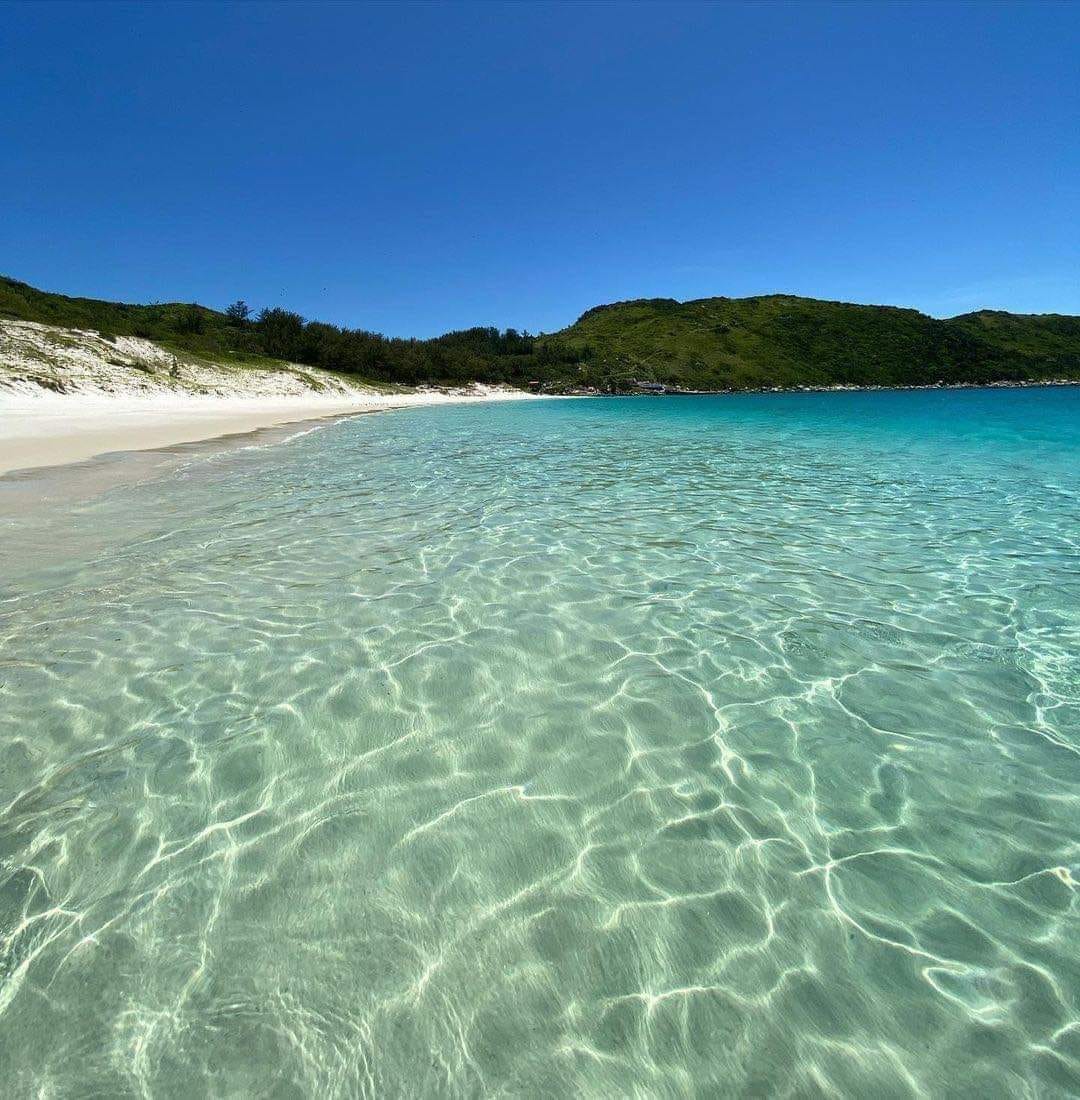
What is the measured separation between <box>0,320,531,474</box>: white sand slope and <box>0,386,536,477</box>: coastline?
4 cm

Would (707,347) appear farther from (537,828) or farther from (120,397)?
(537,828)

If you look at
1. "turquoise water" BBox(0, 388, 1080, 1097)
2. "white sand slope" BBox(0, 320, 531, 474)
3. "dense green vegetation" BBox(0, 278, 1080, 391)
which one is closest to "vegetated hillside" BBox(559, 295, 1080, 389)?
"dense green vegetation" BBox(0, 278, 1080, 391)

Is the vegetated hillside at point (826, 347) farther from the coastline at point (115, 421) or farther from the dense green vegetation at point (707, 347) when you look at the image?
the coastline at point (115, 421)

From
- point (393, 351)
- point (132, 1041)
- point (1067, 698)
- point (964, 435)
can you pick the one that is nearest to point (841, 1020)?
point (132, 1041)

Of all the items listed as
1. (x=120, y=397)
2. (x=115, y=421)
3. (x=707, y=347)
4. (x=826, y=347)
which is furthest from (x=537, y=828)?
(x=826, y=347)

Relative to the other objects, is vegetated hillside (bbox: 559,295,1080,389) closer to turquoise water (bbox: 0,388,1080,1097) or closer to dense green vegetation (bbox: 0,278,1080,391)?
dense green vegetation (bbox: 0,278,1080,391)

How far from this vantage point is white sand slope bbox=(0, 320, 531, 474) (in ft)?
70.0

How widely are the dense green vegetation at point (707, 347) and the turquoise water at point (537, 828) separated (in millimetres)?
77744

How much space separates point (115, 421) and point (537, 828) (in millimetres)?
31546

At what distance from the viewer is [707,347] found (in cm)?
14138

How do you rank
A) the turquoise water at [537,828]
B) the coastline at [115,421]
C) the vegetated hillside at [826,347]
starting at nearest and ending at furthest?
the turquoise water at [537,828]
the coastline at [115,421]
the vegetated hillside at [826,347]

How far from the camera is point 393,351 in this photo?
9162cm

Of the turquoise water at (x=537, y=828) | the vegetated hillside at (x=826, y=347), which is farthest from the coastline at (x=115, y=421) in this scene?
the vegetated hillside at (x=826, y=347)

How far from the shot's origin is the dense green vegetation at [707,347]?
83.1 metres
